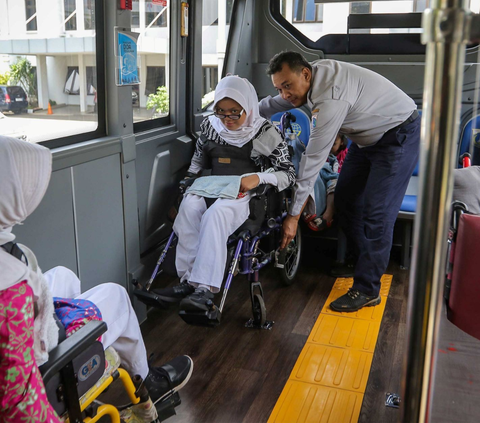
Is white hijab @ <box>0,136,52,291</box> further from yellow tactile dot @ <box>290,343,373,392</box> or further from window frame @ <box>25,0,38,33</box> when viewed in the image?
yellow tactile dot @ <box>290,343,373,392</box>

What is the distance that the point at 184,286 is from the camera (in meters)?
3.06

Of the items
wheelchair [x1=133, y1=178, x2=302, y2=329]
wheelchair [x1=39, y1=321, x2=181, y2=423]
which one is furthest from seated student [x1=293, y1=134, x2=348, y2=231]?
wheelchair [x1=39, y1=321, x2=181, y2=423]

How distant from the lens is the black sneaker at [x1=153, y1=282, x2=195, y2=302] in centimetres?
297

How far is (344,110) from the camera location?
3.13 m

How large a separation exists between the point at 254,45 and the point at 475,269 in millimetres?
3450

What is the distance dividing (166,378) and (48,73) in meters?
1.57

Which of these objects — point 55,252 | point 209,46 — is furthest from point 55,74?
point 209,46

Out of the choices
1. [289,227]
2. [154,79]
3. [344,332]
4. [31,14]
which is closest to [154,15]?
[154,79]

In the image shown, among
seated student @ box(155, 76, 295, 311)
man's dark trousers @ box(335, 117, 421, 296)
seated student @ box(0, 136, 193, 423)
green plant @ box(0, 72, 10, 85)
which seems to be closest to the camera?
seated student @ box(0, 136, 193, 423)

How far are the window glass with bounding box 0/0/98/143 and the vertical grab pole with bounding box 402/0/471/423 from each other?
220cm

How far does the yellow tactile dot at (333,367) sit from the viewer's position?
2682 mm

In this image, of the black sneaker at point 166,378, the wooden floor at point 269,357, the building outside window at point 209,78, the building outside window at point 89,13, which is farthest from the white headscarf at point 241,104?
the black sneaker at point 166,378

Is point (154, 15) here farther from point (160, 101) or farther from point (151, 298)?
point (151, 298)

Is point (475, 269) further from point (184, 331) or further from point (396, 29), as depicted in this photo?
point (396, 29)
